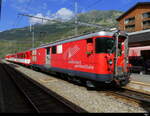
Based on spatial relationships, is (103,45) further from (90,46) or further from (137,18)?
(137,18)

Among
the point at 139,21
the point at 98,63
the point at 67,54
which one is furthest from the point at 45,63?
the point at 139,21

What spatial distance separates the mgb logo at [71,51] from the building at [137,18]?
134 feet

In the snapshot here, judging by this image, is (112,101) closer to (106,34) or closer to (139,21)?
(106,34)

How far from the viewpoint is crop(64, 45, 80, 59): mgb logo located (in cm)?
995

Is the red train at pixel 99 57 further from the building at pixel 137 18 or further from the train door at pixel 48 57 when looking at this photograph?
the building at pixel 137 18

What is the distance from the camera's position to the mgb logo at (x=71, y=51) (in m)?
9.95

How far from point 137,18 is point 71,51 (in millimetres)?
45990

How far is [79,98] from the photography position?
7586 millimetres

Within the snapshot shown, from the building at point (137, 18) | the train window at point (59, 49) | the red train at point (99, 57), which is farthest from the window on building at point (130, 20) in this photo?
the red train at point (99, 57)

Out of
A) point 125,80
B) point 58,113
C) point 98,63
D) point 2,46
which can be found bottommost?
point 58,113

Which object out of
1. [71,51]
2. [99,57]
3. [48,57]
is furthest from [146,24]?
[99,57]

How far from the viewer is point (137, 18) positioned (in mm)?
49750

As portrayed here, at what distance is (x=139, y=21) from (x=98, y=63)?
47.4 m

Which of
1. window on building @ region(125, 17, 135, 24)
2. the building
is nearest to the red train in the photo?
the building
